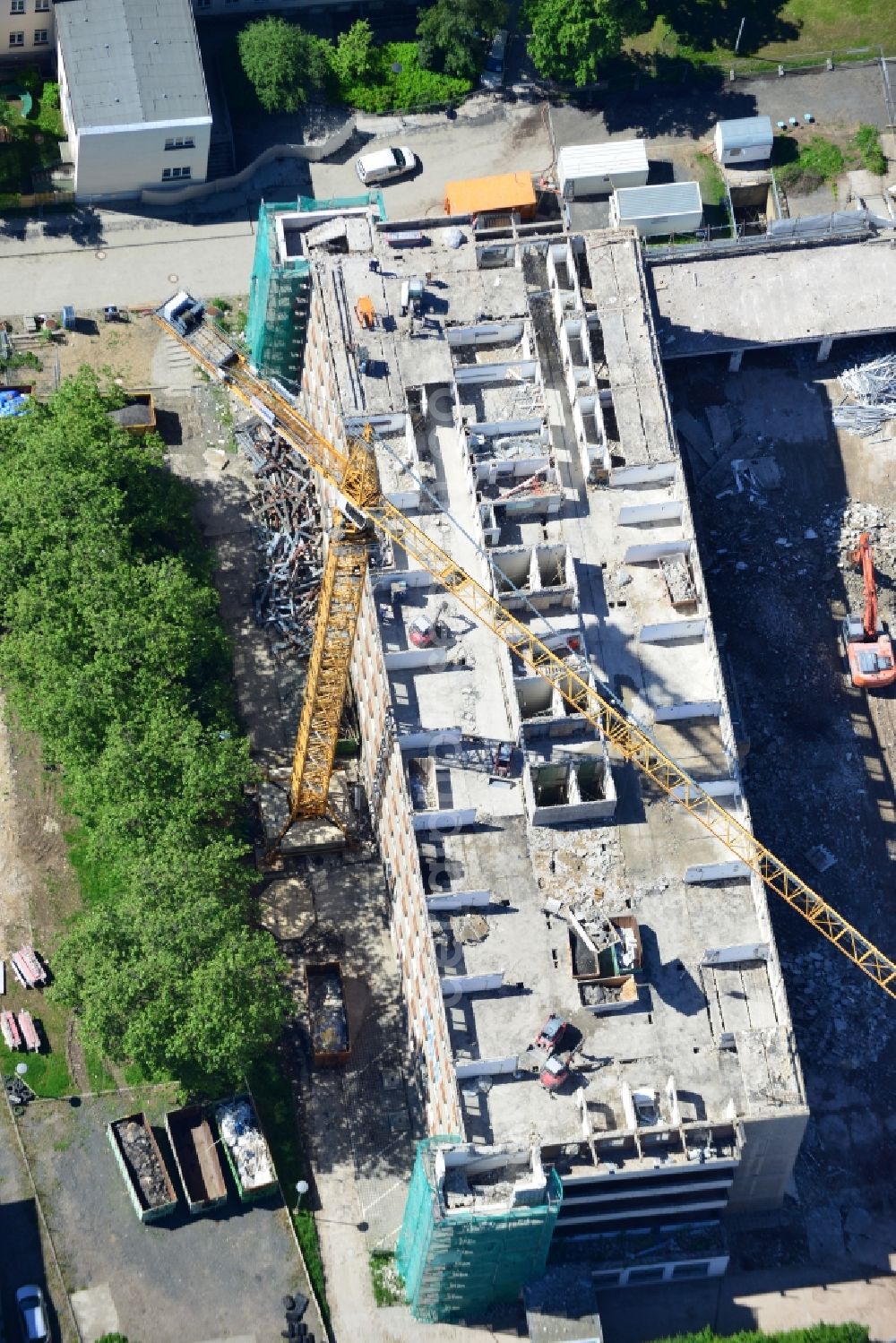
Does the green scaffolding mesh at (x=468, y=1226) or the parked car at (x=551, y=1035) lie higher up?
the parked car at (x=551, y=1035)

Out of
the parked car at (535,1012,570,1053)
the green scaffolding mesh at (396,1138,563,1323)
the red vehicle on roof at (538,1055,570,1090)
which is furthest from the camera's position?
the parked car at (535,1012,570,1053)

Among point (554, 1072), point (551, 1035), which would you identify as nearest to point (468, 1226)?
point (554, 1072)

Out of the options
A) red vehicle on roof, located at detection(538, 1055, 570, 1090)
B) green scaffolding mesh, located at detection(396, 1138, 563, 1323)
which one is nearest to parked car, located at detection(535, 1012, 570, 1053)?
red vehicle on roof, located at detection(538, 1055, 570, 1090)

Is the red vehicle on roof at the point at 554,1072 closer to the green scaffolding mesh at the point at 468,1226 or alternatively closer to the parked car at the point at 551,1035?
the parked car at the point at 551,1035

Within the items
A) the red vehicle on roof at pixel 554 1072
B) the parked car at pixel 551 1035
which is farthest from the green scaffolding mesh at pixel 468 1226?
the parked car at pixel 551 1035

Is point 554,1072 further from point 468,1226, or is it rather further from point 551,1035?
point 468,1226

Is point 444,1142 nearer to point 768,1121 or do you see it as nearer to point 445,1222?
A: point 445,1222

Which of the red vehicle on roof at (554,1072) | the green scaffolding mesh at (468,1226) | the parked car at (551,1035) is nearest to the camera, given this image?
the green scaffolding mesh at (468,1226)

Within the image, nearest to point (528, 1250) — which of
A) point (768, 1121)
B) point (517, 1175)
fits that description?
point (517, 1175)

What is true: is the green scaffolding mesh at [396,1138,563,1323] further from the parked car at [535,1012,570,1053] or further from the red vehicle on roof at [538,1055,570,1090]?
the parked car at [535,1012,570,1053]
